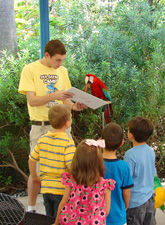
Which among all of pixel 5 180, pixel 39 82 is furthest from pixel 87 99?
pixel 5 180

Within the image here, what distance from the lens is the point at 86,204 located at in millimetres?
1951

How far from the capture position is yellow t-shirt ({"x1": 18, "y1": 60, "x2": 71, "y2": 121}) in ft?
9.84

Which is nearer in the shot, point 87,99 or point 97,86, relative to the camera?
point 87,99

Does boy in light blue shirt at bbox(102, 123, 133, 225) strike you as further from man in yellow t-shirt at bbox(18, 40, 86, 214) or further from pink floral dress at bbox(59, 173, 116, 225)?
man in yellow t-shirt at bbox(18, 40, 86, 214)

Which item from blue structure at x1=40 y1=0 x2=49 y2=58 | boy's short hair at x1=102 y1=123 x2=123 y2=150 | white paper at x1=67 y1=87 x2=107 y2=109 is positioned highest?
blue structure at x1=40 y1=0 x2=49 y2=58

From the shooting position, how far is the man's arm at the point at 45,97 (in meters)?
2.86

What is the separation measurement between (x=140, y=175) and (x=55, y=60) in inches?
51.0

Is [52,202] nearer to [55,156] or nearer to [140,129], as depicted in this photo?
[55,156]

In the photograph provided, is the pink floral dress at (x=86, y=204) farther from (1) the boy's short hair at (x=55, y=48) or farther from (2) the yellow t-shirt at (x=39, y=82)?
(1) the boy's short hair at (x=55, y=48)

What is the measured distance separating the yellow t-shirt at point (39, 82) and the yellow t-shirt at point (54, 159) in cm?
72

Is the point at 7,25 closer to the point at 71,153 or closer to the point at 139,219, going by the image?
the point at 71,153

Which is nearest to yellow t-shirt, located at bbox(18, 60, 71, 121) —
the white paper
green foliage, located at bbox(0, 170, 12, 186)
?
the white paper

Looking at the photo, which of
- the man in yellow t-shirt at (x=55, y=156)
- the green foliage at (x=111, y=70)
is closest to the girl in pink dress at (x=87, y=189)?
the man in yellow t-shirt at (x=55, y=156)

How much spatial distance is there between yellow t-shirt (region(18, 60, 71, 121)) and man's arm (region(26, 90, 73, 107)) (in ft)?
→ 0.25
